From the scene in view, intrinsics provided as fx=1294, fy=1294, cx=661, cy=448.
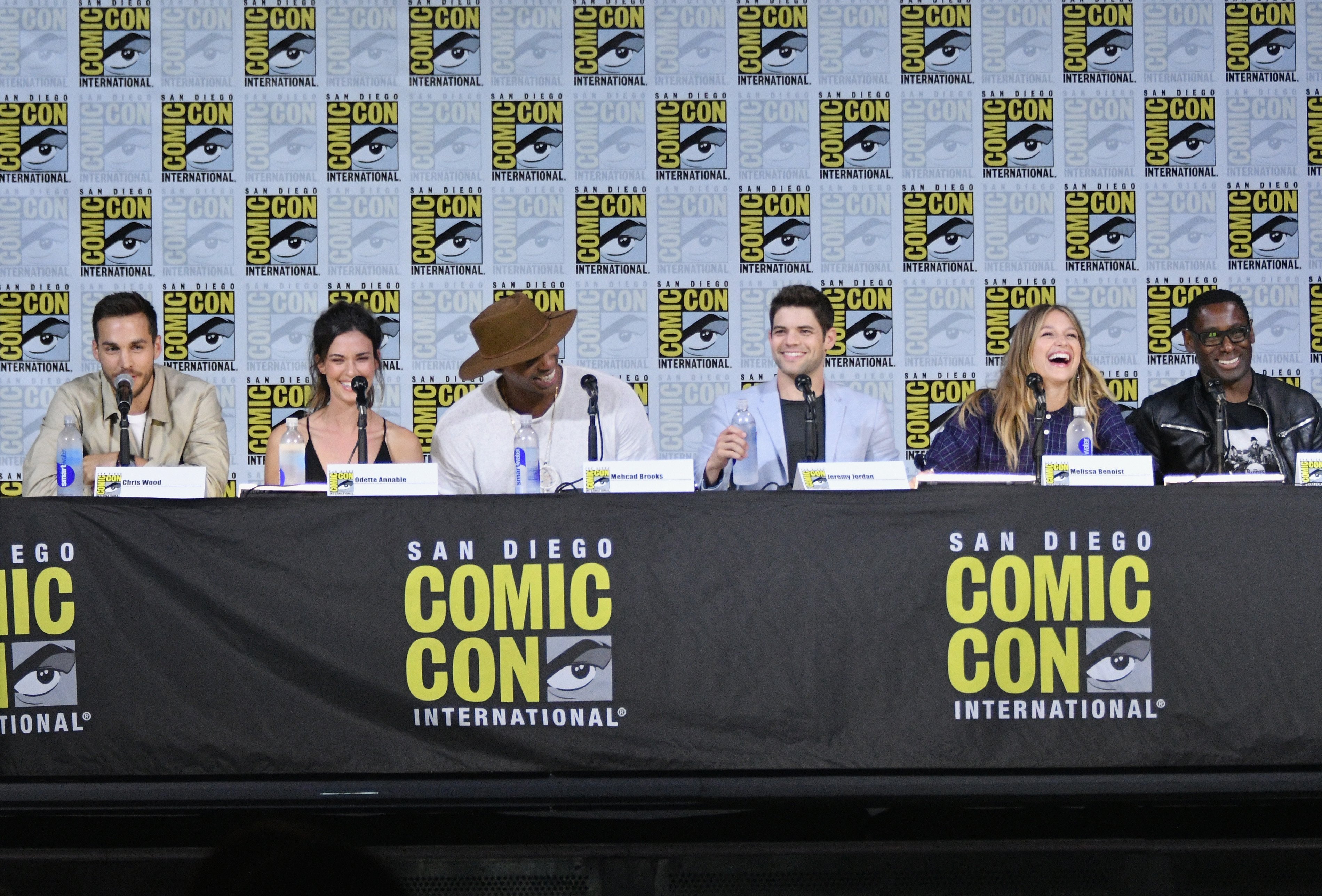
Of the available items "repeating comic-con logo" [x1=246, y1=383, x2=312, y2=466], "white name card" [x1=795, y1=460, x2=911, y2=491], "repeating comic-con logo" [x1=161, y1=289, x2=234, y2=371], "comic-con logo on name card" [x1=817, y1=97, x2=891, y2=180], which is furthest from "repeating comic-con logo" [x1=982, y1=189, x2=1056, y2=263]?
"repeating comic-con logo" [x1=161, y1=289, x2=234, y2=371]

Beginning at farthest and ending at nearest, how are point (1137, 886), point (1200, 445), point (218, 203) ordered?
point (218, 203)
point (1200, 445)
point (1137, 886)

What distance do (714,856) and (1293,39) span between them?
4.28 metres

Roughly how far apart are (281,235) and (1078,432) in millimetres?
3197

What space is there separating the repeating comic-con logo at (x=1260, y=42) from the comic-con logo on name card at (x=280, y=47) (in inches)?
144

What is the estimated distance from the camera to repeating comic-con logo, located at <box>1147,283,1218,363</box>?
518 centimetres

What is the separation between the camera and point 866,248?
205 inches

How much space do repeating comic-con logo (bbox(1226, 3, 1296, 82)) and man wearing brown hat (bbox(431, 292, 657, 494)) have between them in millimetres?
3022

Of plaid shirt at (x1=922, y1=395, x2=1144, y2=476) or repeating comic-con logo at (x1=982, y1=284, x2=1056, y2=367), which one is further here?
repeating comic-con logo at (x1=982, y1=284, x2=1056, y2=367)

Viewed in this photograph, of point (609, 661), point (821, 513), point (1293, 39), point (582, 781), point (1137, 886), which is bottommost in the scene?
point (1137, 886)

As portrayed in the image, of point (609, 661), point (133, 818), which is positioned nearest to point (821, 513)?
point (609, 661)

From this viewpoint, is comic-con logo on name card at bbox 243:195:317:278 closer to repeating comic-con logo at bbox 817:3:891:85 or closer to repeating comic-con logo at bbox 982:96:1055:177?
repeating comic-con logo at bbox 817:3:891:85

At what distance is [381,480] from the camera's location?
2.96 metres

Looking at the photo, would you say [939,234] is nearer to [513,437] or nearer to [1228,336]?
[1228,336]

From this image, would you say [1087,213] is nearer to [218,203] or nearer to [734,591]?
[734,591]
